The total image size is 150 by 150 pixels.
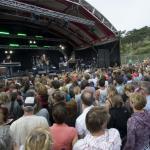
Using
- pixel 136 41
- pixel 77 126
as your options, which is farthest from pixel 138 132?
pixel 136 41

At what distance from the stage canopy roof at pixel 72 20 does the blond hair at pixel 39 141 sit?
19.9 metres

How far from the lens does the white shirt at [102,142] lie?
11.5 ft

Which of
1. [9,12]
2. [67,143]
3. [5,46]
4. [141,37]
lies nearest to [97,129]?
[67,143]

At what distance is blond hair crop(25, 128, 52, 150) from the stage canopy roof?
19.9 metres

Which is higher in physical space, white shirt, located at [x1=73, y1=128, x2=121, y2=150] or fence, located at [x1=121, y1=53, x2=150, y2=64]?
fence, located at [x1=121, y1=53, x2=150, y2=64]

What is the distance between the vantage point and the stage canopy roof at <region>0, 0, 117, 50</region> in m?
26.6

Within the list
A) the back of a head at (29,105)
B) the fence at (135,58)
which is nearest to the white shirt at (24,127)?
the back of a head at (29,105)

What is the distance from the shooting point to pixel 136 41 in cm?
6612

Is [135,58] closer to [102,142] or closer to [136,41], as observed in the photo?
[102,142]

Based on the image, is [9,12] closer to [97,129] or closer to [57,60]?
[57,60]

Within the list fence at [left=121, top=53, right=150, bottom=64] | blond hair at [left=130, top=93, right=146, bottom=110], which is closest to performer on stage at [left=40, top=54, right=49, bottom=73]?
fence at [left=121, top=53, right=150, bottom=64]

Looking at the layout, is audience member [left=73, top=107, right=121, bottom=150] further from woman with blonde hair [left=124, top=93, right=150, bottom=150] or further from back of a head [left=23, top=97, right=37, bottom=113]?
back of a head [left=23, top=97, right=37, bottom=113]

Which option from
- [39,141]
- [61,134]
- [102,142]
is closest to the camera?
[39,141]

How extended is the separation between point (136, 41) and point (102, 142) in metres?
64.0
